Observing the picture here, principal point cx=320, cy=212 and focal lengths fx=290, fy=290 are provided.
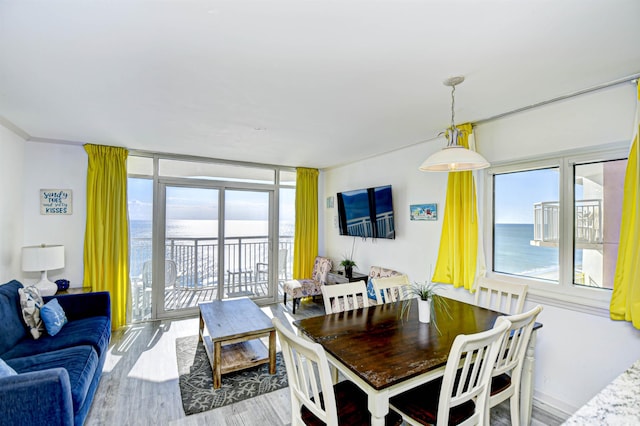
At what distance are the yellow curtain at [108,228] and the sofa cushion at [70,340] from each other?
3.54 ft

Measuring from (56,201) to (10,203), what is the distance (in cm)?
51

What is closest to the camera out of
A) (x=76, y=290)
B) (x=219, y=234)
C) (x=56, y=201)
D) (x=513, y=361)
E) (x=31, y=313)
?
(x=513, y=361)

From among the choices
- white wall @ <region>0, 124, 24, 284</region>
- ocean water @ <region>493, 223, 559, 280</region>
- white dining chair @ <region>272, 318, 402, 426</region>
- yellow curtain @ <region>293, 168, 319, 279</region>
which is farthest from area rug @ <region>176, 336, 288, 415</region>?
ocean water @ <region>493, 223, 559, 280</region>

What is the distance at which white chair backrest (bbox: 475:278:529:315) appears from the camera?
2314mm

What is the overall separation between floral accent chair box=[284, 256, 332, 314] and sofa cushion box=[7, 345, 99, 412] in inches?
108

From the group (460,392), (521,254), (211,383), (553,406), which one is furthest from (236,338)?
(521,254)

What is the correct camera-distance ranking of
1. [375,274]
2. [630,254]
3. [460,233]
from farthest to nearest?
[375,274] < [460,233] < [630,254]

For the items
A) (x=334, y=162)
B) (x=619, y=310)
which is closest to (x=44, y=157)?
(x=334, y=162)

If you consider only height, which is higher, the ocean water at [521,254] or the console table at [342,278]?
the ocean water at [521,254]

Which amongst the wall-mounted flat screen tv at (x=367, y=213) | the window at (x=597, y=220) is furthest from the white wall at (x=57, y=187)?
the window at (x=597, y=220)

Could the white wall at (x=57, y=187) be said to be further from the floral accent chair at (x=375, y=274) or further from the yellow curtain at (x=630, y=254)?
the yellow curtain at (x=630, y=254)

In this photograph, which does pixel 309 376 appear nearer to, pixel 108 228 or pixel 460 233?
pixel 460 233

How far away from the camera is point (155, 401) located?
2.42m

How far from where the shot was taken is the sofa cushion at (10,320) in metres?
2.28
